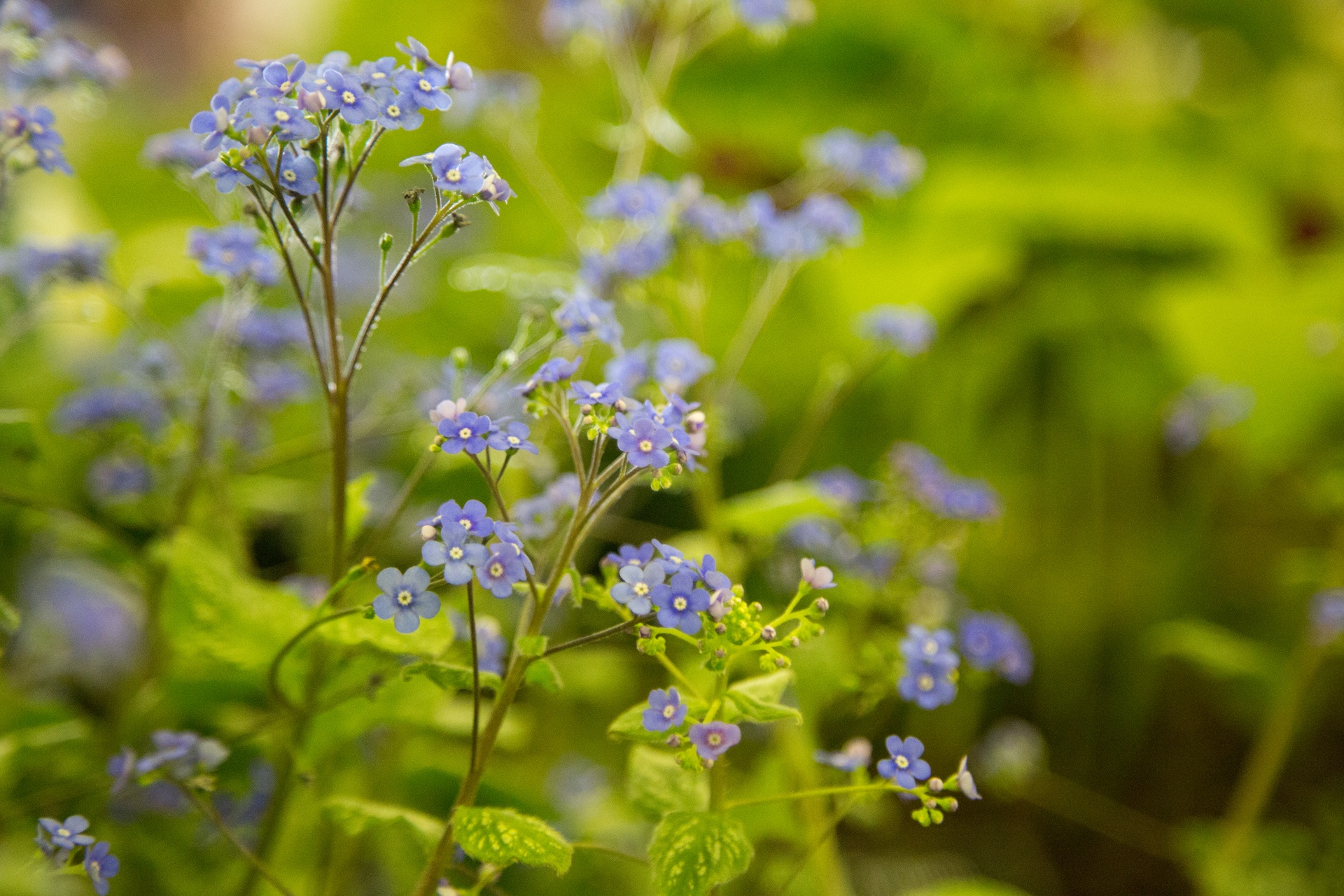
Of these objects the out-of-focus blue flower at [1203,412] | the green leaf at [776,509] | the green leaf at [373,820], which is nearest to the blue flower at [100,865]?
the green leaf at [373,820]

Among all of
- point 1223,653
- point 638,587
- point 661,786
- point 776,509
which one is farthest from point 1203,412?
point 638,587

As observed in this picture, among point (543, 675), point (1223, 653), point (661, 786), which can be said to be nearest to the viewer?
point (543, 675)

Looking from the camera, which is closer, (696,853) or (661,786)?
(696,853)

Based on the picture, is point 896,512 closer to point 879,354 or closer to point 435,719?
point 879,354

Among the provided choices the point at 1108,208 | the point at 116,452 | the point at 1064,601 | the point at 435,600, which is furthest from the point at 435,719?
the point at 1108,208

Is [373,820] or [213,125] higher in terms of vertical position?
[213,125]

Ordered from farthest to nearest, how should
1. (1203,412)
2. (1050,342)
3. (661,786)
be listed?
(1050,342) < (1203,412) < (661,786)

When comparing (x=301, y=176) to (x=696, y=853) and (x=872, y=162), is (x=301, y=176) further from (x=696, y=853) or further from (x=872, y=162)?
(x=872, y=162)
